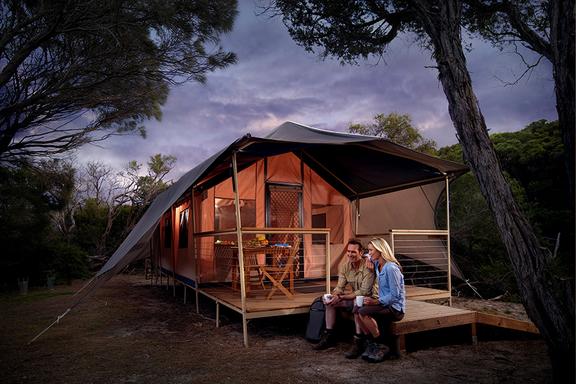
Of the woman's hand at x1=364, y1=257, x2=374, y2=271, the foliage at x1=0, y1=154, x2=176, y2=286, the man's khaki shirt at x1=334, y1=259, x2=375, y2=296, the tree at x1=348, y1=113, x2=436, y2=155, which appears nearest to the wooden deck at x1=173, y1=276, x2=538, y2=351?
the man's khaki shirt at x1=334, y1=259, x2=375, y2=296

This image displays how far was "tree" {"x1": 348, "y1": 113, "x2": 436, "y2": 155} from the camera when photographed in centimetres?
1490

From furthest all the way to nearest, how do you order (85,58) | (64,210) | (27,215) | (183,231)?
(64,210)
(27,215)
(183,231)
(85,58)

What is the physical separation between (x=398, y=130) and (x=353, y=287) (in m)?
12.0

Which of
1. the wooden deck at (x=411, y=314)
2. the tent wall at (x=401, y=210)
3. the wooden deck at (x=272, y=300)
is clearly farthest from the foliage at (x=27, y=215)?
the tent wall at (x=401, y=210)

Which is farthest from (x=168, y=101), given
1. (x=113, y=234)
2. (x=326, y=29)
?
(x=113, y=234)

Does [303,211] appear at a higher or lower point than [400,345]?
higher

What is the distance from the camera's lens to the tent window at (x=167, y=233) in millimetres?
9173

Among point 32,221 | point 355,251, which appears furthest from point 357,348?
point 32,221

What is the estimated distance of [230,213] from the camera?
6.96m

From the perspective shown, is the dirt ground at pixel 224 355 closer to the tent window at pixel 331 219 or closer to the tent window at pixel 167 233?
the tent window at pixel 331 219

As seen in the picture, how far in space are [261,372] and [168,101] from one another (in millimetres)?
7273

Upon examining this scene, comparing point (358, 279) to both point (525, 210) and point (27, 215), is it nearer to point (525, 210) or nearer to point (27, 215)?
point (525, 210)

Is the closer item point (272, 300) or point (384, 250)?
point (384, 250)

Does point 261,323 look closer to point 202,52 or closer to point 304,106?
point 202,52
